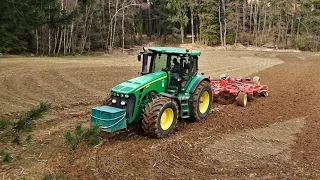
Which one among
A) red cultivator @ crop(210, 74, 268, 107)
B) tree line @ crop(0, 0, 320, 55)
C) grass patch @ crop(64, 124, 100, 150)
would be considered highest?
tree line @ crop(0, 0, 320, 55)

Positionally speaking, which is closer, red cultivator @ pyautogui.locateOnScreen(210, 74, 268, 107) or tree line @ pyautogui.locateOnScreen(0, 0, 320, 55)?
red cultivator @ pyautogui.locateOnScreen(210, 74, 268, 107)

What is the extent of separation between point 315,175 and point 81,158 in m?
4.40

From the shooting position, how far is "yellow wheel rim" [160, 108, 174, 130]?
882 cm

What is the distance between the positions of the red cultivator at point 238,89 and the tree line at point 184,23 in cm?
2019

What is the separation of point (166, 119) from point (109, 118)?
153 centimetres

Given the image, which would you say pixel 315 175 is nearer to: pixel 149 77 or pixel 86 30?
pixel 149 77

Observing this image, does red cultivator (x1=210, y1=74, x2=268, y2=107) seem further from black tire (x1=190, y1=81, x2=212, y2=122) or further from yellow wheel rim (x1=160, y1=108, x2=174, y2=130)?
yellow wheel rim (x1=160, y1=108, x2=174, y2=130)

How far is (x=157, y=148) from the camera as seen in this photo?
26.5 feet

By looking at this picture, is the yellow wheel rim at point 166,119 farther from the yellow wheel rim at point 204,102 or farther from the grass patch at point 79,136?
the grass patch at point 79,136

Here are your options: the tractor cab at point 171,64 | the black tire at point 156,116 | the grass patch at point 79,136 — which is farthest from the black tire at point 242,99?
the grass patch at point 79,136

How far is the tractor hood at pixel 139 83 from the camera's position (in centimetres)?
849

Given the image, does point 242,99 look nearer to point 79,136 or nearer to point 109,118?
point 109,118

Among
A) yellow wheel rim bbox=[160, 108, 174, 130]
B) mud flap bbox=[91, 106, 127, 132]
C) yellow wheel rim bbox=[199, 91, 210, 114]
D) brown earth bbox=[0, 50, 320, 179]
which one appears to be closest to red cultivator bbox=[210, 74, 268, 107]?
brown earth bbox=[0, 50, 320, 179]

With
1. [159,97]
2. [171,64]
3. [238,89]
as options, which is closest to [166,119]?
[159,97]
